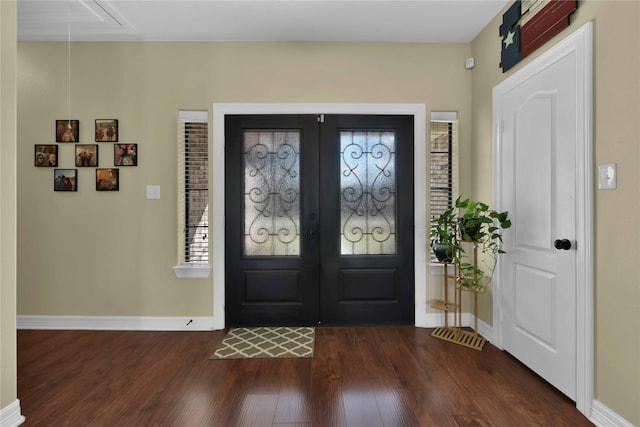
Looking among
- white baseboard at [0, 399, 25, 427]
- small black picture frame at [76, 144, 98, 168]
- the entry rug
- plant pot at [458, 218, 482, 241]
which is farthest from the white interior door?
small black picture frame at [76, 144, 98, 168]

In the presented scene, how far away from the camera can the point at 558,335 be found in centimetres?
213

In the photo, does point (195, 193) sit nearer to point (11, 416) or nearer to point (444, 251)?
point (11, 416)

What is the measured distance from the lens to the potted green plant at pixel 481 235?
2.60m

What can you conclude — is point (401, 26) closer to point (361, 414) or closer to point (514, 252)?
point (514, 252)

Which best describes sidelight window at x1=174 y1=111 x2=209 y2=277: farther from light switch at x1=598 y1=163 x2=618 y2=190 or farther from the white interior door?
light switch at x1=598 y1=163 x2=618 y2=190

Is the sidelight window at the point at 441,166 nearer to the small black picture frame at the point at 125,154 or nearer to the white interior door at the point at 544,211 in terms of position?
the white interior door at the point at 544,211

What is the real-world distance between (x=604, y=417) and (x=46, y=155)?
186 inches

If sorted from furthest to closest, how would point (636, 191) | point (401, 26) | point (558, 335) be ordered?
1. point (401, 26)
2. point (558, 335)
3. point (636, 191)

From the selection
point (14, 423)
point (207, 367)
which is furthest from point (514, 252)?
point (14, 423)

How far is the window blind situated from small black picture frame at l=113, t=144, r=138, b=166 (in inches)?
18.4

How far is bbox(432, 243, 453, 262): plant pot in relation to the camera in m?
2.93

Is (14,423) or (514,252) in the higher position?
(514,252)

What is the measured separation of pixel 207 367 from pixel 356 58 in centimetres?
301

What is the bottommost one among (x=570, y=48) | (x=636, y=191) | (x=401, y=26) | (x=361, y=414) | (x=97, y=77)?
(x=361, y=414)
